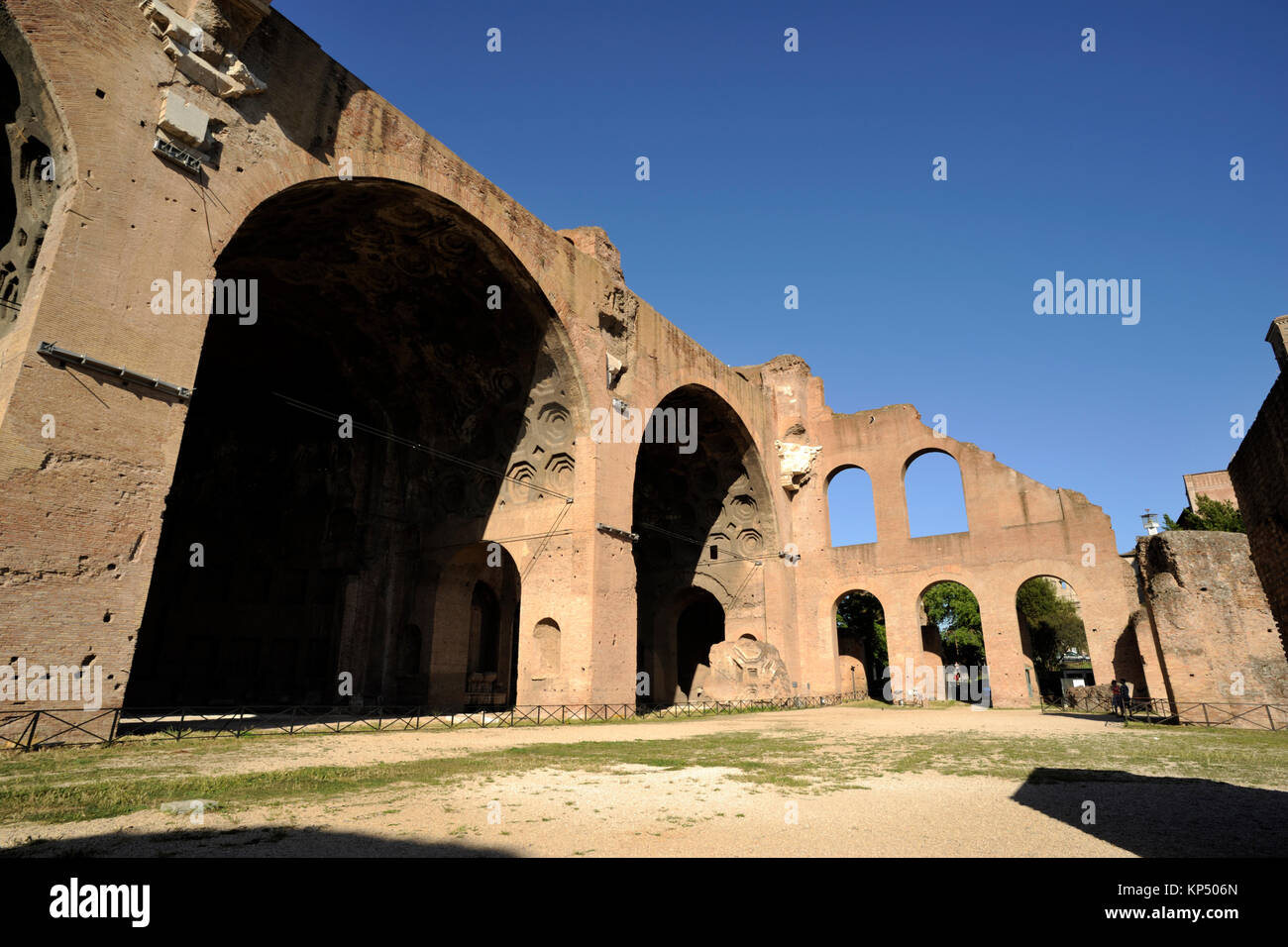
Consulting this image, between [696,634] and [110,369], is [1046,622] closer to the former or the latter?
[696,634]

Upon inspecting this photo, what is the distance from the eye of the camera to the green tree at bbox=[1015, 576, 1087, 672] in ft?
136

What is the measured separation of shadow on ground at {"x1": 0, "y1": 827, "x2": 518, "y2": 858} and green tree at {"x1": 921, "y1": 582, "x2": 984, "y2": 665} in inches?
1615

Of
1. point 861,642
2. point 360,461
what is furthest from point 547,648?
point 861,642

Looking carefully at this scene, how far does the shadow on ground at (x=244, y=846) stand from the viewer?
3439mm

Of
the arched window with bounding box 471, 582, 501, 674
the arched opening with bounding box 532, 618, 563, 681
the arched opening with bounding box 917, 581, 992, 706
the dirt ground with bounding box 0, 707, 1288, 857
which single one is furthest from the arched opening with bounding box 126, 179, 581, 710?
the arched opening with bounding box 917, 581, 992, 706

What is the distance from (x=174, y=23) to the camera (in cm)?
1012

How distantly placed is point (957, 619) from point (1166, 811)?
4105cm

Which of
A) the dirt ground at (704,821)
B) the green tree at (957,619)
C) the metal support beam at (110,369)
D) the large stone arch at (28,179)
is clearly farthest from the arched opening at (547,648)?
the green tree at (957,619)

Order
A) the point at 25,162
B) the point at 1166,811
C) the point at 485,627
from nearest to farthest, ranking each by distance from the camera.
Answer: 1. the point at 1166,811
2. the point at 25,162
3. the point at 485,627

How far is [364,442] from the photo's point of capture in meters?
22.2

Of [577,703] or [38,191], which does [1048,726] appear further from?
[38,191]

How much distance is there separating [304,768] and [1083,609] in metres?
22.3

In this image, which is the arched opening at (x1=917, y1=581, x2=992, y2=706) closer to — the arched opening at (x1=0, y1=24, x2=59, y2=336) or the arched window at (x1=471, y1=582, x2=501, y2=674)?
the arched window at (x1=471, y1=582, x2=501, y2=674)

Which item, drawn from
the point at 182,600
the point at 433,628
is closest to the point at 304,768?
the point at 433,628
